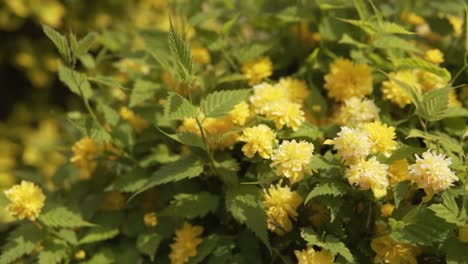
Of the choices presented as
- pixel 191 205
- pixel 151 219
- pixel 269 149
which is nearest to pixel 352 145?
pixel 269 149

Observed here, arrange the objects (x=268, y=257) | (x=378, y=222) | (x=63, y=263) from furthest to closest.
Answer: (x=63, y=263)
(x=268, y=257)
(x=378, y=222)

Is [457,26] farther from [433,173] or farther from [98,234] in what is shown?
[98,234]

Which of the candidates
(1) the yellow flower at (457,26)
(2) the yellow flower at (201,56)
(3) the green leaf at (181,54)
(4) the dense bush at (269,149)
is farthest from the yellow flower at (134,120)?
(1) the yellow flower at (457,26)

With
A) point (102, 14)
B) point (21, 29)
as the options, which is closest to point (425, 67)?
point (102, 14)

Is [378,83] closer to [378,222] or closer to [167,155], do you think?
[378,222]

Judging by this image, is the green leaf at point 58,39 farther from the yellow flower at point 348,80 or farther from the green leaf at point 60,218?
the yellow flower at point 348,80

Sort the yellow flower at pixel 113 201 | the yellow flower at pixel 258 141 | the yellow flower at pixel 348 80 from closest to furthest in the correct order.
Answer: the yellow flower at pixel 258 141 < the yellow flower at pixel 348 80 < the yellow flower at pixel 113 201

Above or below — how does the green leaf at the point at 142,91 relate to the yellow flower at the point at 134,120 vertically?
above
